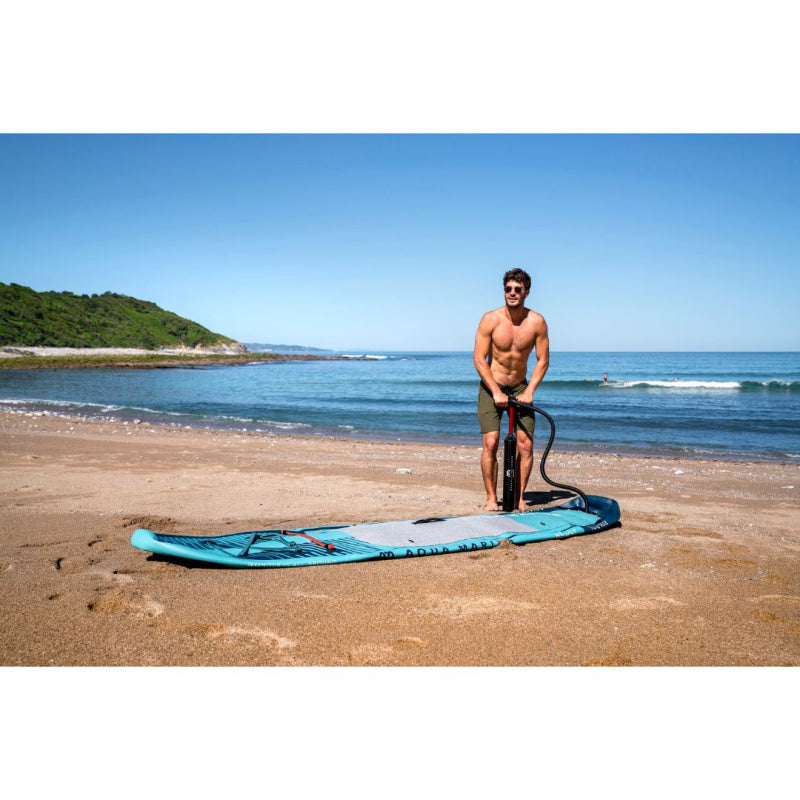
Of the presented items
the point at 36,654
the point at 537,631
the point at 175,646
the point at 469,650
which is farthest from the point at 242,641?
the point at 537,631

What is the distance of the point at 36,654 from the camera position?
227cm

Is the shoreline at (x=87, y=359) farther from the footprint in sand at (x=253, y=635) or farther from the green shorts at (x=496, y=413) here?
the footprint in sand at (x=253, y=635)

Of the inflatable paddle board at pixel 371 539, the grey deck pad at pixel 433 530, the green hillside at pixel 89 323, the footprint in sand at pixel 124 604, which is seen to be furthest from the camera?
the green hillside at pixel 89 323

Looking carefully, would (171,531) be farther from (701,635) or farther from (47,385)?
(47,385)

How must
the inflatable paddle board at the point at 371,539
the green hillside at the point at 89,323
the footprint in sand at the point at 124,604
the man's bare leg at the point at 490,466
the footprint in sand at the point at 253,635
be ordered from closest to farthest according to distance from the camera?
the footprint in sand at the point at 253,635 < the footprint in sand at the point at 124,604 < the inflatable paddle board at the point at 371,539 < the man's bare leg at the point at 490,466 < the green hillside at the point at 89,323

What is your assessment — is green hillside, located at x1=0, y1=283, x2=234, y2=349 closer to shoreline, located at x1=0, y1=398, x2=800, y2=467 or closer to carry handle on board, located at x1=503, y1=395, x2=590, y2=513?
shoreline, located at x1=0, y1=398, x2=800, y2=467

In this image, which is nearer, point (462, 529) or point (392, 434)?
point (462, 529)

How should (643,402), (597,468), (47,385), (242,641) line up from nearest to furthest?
(242,641), (597,468), (643,402), (47,385)

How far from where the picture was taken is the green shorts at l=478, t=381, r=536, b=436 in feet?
16.8

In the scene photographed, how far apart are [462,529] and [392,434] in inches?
370

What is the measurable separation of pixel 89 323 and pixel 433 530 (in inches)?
2685

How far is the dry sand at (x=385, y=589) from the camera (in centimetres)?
238

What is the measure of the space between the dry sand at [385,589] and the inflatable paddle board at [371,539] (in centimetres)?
10

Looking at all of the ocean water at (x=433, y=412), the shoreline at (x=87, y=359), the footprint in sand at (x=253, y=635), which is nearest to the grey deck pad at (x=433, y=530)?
Result: the footprint in sand at (x=253, y=635)
